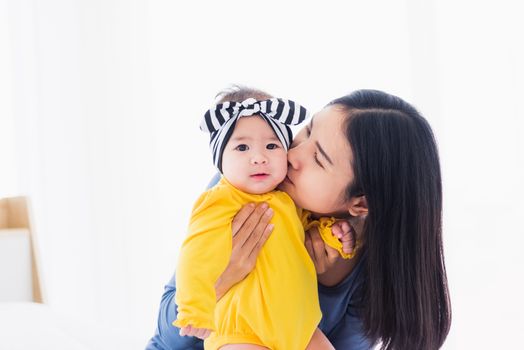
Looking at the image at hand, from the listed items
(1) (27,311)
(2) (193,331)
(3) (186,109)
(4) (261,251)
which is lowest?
(1) (27,311)

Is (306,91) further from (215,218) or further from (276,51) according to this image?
(215,218)

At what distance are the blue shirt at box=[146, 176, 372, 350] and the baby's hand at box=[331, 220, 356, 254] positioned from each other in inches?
3.4

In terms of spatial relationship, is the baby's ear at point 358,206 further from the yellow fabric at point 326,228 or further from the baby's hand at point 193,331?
the baby's hand at point 193,331

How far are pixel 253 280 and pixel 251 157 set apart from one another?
248mm

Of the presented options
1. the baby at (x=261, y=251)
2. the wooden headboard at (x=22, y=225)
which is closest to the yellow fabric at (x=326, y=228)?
the baby at (x=261, y=251)

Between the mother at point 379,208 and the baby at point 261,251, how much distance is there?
0.03 metres

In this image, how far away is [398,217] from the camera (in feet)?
4.49

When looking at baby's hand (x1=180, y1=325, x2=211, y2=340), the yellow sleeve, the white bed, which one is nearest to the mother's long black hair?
the yellow sleeve

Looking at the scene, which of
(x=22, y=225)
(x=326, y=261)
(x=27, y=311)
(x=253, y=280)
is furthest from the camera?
(x=22, y=225)

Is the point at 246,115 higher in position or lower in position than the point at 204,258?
higher

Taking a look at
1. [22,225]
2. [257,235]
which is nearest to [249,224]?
[257,235]

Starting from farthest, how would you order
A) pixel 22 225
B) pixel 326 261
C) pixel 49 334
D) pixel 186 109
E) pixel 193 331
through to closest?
pixel 22 225, pixel 186 109, pixel 49 334, pixel 326 261, pixel 193 331

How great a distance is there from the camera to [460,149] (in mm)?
2527

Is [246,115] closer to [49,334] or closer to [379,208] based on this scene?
[379,208]
